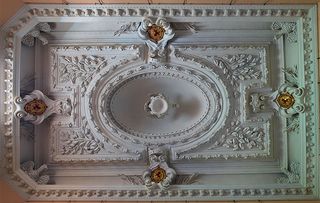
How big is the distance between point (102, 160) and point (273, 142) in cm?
155

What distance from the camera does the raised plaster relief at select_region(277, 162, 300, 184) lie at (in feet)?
9.95

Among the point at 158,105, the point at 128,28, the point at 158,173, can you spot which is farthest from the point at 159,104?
the point at 128,28

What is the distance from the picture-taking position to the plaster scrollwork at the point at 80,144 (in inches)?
125

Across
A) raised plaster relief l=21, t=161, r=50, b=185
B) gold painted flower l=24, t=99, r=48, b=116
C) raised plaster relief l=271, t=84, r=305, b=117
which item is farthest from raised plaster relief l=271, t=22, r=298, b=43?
raised plaster relief l=21, t=161, r=50, b=185

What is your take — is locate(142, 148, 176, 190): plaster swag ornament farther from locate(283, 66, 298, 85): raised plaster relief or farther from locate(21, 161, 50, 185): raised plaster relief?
locate(283, 66, 298, 85): raised plaster relief

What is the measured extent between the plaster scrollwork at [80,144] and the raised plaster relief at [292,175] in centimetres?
164

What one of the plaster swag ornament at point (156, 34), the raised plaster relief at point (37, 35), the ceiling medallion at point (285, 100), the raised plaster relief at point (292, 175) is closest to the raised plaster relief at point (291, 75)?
the ceiling medallion at point (285, 100)

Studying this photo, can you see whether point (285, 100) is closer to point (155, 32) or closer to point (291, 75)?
point (291, 75)

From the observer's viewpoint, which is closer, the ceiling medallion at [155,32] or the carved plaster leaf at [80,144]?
the ceiling medallion at [155,32]

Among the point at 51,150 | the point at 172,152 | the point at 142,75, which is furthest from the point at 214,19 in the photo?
the point at 51,150

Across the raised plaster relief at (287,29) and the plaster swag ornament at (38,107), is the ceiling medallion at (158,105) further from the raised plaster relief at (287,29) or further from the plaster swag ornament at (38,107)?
the raised plaster relief at (287,29)

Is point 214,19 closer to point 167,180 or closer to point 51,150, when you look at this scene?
point 167,180

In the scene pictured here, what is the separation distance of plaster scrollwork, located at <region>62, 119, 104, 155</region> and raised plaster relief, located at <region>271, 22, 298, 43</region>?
1835 mm

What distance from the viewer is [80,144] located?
319cm
